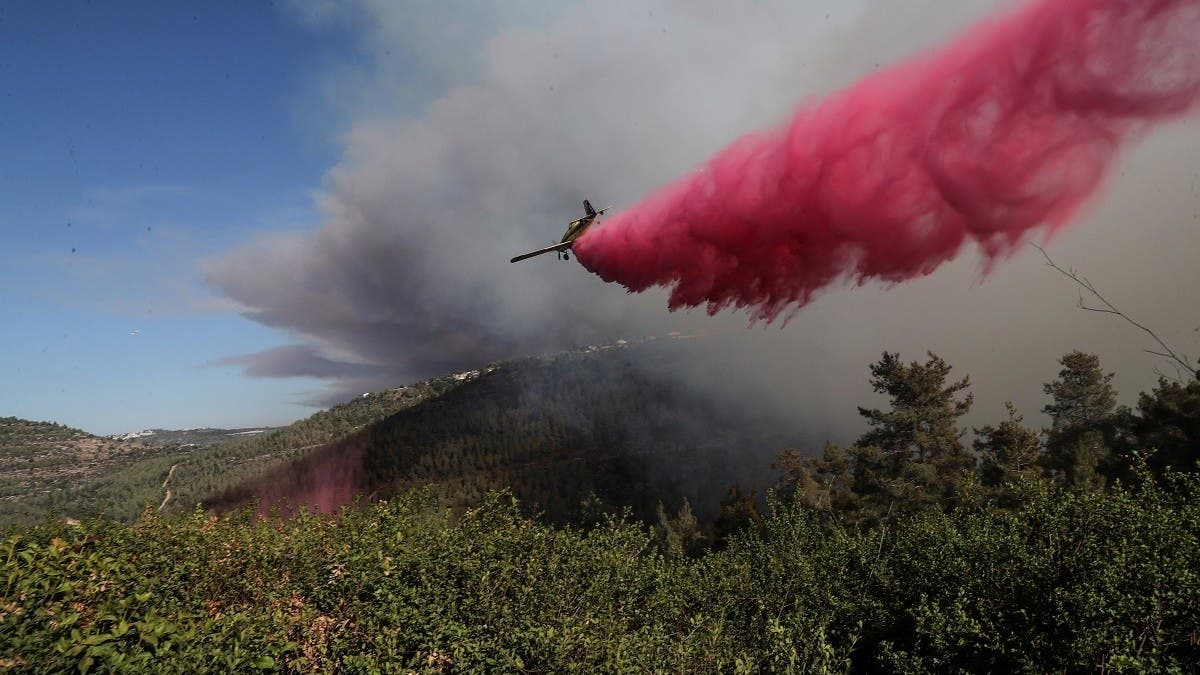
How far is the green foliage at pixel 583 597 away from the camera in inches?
546

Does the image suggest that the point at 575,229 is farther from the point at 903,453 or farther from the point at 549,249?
the point at 903,453

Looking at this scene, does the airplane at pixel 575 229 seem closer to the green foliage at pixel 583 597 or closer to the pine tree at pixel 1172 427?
the green foliage at pixel 583 597

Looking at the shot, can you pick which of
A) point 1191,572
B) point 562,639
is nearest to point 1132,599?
point 1191,572

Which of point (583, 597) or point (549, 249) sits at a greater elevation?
point (549, 249)

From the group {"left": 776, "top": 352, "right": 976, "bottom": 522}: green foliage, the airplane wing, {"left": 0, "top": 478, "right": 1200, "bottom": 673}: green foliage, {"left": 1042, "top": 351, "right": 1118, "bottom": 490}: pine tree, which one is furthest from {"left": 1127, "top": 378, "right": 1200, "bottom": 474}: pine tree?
the airplane wing

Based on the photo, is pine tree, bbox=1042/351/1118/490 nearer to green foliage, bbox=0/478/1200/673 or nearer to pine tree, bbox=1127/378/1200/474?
pine tree, bbox=1127/378/1200/474

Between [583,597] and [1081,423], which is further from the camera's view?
[1081,423]

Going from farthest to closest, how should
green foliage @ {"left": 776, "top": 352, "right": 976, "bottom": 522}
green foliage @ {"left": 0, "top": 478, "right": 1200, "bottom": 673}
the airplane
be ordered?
green foliage @ {"left": 776, "top": 352, "right": 976, "bottom": 522}, the airplane, green foliage @ {"left": 0, "top": 478, "right": 1200, "bottom": 673}

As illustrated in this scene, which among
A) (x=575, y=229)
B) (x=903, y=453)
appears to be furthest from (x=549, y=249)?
(x=903, y=453)

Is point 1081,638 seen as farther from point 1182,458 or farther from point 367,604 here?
point 1182,458

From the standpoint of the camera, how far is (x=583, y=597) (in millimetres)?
22453

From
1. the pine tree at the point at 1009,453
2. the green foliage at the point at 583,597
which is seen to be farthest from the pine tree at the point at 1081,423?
the green foliage at the point at 583,597

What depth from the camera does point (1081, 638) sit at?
1385 centimetres

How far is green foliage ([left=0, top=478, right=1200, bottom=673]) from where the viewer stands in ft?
45.5
